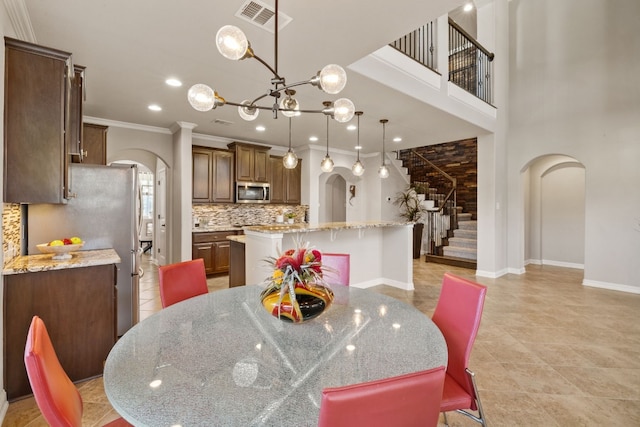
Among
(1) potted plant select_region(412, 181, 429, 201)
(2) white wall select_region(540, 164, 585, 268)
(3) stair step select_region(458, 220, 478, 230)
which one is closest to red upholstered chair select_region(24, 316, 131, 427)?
(1) potted plant select_region(412, 181, 429, 201)

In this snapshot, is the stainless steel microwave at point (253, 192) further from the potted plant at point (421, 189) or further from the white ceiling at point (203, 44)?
the potted plant at point (421, 189)

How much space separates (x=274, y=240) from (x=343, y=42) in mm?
2009

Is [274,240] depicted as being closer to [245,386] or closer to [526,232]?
[245,386]

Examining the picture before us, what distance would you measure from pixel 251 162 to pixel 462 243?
17.0 feet

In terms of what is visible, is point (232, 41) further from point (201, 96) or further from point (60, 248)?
point (60, 248)

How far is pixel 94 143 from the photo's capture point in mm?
3887

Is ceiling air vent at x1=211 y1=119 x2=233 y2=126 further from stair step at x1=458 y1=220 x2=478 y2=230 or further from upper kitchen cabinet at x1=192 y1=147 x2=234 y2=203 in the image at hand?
stair step at x1=458 y1=220 x2=478 y2=230

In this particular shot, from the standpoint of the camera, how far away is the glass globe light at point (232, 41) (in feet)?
5.03

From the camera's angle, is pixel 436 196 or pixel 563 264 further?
pixel 436 196

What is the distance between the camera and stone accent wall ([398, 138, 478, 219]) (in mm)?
8055

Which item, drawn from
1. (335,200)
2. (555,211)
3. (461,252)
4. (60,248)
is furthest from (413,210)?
(60,248)

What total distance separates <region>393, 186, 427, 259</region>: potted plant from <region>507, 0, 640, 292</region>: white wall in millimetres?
2175

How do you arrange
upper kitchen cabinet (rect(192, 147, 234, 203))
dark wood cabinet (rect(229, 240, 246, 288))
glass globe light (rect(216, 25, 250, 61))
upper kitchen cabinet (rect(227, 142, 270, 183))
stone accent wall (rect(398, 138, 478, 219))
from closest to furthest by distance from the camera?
1. glass globe light (rect(216, 25, 250, 61))
2. dark wood cabinet (rect(229, 240, 246, 288))
3. upper kitchen cabinet (rect(192, 147, 234, 203))
4. upper kitchen cabinet (rect(227, 142, 270, 183))
5. stone accent wall (rect(398, 138, 478, 219))

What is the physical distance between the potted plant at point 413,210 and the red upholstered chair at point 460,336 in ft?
20.0
